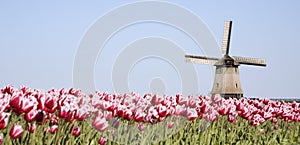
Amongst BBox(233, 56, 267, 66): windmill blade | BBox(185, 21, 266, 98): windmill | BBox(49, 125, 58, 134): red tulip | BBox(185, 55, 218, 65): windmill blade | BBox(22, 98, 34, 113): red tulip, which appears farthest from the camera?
BBox(233, 56, 267, 66): windmill blade

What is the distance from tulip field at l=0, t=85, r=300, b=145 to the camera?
378 centimetres

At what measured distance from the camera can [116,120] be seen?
4980 millimetres

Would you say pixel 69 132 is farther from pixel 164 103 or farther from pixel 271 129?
pixel 271 129

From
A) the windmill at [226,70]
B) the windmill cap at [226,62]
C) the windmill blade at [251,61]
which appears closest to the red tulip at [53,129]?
the windmill at [226,70]

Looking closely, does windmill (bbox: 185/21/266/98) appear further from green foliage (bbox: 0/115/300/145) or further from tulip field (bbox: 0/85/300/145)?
tulip field (bbox: 0/85/300/145)

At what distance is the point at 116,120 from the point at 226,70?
19809 mm

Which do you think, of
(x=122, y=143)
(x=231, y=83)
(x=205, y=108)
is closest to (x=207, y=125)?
(x=205, y=108)

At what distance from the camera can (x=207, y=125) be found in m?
6.80

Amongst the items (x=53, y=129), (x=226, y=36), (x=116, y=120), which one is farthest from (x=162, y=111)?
(x=226, y=36)

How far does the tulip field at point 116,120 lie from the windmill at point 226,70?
49.9 ft

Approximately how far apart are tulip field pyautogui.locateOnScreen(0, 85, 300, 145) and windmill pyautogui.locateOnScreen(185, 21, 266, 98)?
49.9ft

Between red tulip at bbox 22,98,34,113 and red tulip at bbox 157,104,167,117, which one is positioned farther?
red tulip at bbox 157,104,167,117

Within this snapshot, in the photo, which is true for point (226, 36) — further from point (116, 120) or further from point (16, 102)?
point (16, 102)

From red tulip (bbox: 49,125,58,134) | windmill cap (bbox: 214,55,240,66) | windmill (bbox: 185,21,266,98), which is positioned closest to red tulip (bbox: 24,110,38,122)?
red tulip (bbox: 49,125,58,134)
